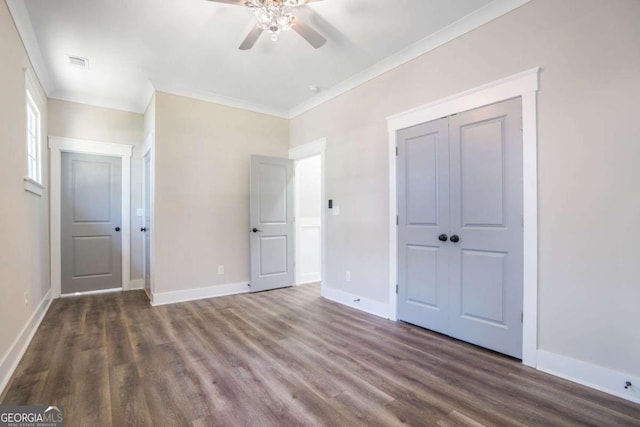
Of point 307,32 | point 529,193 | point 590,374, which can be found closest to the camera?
point 590,374

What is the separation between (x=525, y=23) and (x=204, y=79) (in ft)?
11.1

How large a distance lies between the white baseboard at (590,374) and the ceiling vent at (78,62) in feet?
16.9

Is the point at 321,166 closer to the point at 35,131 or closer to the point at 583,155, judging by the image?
the point at 583,155

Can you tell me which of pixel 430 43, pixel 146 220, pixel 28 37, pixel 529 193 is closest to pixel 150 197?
pixel 146 220

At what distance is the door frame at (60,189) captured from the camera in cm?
425

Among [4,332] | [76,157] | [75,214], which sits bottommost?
[4,332]

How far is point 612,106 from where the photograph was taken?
6.31 ft

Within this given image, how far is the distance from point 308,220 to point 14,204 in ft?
11.9

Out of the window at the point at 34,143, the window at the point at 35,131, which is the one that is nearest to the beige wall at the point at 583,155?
the window at the point at 35,131

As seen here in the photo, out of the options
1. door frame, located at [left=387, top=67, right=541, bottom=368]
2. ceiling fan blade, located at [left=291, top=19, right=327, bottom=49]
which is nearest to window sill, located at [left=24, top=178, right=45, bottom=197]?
ceiling fan blade, located at [left=291, top=19, right=327, bottom=49]

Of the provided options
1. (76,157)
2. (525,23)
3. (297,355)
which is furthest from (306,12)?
(76,157)

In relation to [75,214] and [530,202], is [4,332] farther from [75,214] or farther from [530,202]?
[530,202]

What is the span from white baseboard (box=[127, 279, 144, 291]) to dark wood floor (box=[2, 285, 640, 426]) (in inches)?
60.0

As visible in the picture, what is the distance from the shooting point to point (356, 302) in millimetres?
3746
